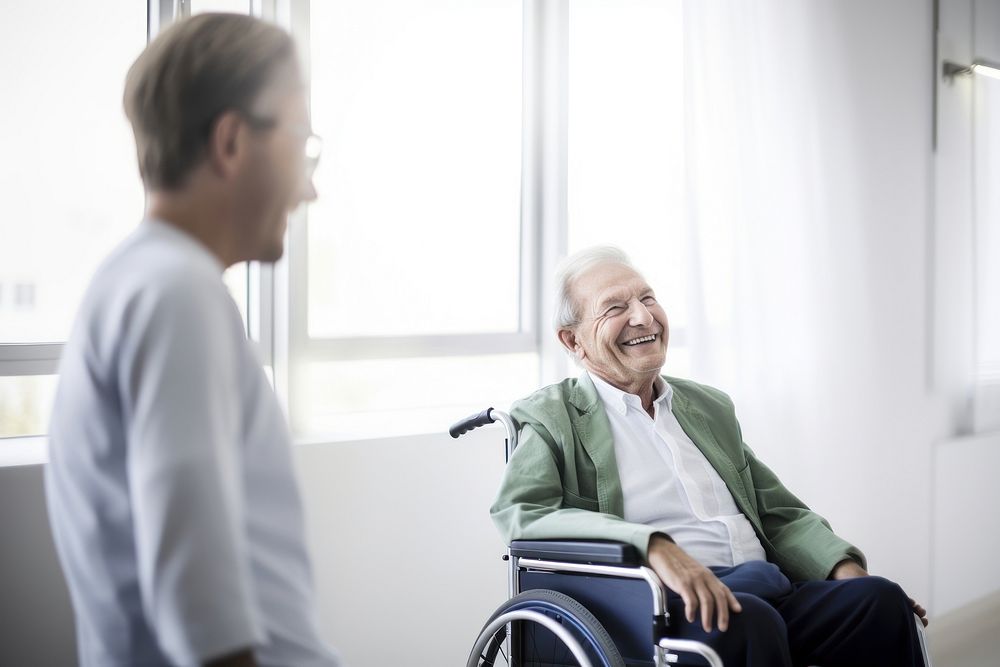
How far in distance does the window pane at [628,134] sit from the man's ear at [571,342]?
71cm

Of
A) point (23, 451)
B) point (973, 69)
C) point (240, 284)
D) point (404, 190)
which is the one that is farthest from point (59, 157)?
point (973, 69)

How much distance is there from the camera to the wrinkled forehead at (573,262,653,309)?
201 centimetres

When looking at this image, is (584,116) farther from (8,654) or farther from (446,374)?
(8,654)

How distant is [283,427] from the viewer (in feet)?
2.63

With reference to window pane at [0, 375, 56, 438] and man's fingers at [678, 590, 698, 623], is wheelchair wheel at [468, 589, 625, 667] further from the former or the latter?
window pane at [0, 375, 56, 438]

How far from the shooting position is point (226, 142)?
76 cm

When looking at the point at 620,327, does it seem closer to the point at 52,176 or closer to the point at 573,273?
the point at 573,273

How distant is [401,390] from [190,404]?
1.84 metres

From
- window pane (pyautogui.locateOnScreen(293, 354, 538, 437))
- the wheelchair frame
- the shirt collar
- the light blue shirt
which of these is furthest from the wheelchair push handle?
the light blue shirt

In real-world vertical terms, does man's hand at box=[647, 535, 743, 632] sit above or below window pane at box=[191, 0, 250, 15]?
below

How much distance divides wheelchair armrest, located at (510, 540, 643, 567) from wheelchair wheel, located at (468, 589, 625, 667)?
7cm

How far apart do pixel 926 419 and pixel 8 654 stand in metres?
3.31

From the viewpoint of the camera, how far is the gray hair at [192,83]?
74 cm

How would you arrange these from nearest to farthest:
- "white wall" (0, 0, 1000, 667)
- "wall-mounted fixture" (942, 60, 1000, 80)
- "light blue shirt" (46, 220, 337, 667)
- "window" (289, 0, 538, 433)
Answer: "light blue shirt" (46, 220, 337, 667) → "white wall" (0, 0, 1000, 667) → "window" (289, 0, 538, 433) → "wall-mounted fixture" (942, 60, 1000, 80)
